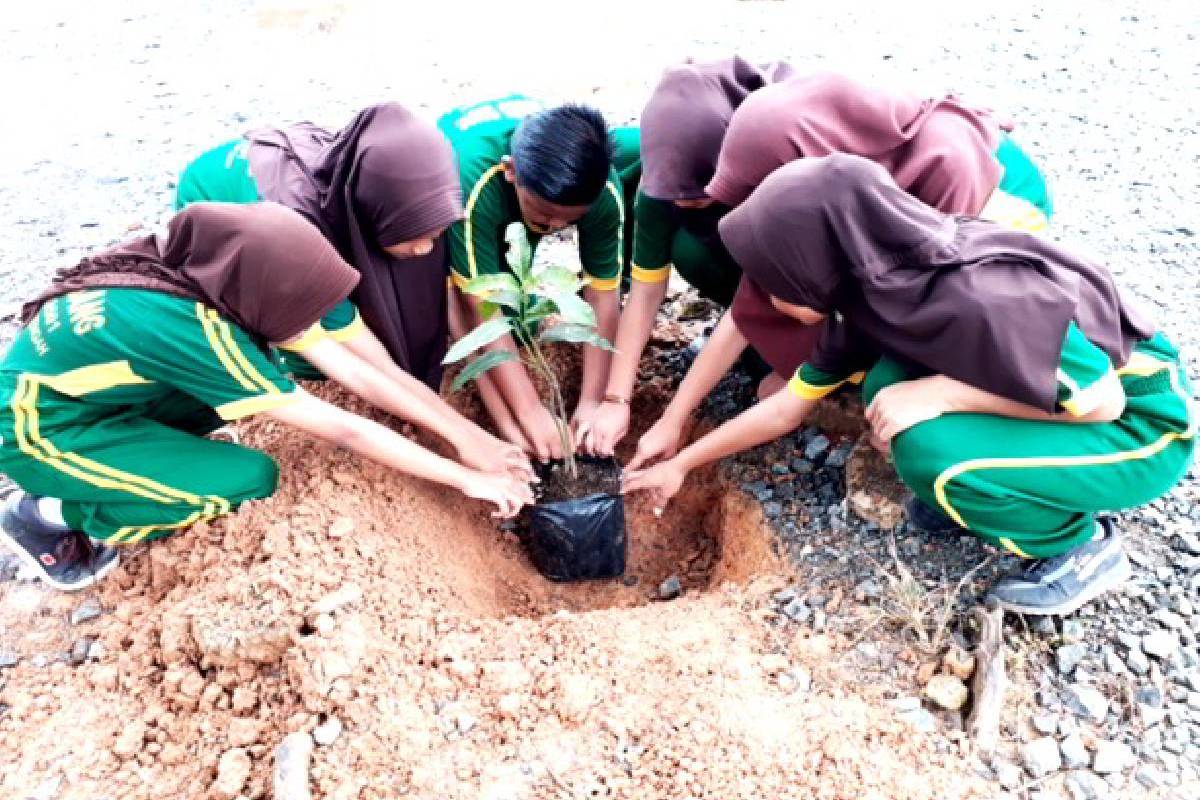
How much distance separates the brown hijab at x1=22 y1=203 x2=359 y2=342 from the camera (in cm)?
167

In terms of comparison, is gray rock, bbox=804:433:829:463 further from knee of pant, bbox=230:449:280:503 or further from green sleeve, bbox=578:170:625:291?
knee of pant, bbox=230:449:280:503

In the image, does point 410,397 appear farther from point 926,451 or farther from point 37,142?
point 37,142

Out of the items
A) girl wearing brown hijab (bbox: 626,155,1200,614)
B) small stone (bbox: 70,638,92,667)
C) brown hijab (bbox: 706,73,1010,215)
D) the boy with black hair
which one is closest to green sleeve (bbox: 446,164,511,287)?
the boy with black hair

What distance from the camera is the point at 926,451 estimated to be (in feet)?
5.56

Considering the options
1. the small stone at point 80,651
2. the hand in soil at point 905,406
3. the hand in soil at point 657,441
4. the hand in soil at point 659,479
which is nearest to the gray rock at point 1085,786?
the hand in soil at point 905,406

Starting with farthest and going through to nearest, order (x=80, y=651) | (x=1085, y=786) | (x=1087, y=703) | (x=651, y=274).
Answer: (x=651, y=274)
(x=80, y=651)
(x=1087, y=703)
(x=1085, y=786)

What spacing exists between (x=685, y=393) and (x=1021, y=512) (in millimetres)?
843

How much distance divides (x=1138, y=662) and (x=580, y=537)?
116 centimetres

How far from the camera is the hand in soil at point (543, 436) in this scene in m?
2.27

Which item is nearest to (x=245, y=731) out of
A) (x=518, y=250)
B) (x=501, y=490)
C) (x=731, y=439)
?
(x=501, y=490)

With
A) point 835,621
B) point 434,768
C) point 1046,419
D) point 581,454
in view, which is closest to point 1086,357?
point 1046,419

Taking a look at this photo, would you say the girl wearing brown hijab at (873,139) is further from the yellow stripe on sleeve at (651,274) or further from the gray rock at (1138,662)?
the gray rock at (1138,662)

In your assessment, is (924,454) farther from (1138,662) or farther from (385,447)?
(385,447)

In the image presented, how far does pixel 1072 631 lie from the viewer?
1.76 m
